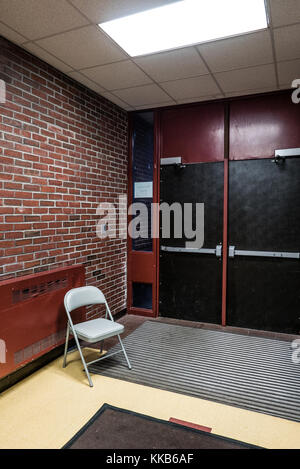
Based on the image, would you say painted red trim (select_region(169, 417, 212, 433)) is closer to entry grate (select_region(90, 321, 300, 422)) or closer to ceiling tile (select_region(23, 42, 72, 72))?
entry grate (select_region(90, 321, 300, 422))

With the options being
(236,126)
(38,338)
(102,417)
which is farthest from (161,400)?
(236,126)

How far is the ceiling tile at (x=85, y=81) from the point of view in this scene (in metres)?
3.17

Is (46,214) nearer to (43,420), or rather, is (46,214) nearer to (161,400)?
(43,420)

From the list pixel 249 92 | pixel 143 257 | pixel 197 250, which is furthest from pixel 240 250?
pixel 249 92

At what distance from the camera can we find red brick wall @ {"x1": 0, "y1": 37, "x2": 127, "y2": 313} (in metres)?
2.59

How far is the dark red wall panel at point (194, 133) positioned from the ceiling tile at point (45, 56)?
159 centimetres

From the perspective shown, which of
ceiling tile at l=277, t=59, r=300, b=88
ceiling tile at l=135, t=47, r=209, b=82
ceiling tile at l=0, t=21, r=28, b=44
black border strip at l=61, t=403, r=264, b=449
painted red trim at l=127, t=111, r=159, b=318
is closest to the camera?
black border strip at l=61, t=403, r=264, b=449

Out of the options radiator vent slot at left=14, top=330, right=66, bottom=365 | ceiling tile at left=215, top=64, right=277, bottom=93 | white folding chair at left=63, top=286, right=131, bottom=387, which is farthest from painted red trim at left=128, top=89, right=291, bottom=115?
radiator vent slot at left=14, top=330, right=66, bottom=365

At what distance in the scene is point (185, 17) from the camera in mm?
2264

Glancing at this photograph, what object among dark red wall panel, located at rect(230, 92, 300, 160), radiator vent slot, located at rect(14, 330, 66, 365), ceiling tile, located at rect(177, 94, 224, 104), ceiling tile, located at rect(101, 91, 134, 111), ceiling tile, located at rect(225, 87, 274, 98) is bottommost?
radiator vent slot, located at rect(14, 330, 66, 365)

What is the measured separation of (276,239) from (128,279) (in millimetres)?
2113

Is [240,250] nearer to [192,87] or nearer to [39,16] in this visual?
[192,87]

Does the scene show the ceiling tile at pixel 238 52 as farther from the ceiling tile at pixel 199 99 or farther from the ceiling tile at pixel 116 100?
the ceiling tile at pixel 116 100

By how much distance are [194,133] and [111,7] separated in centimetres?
212
